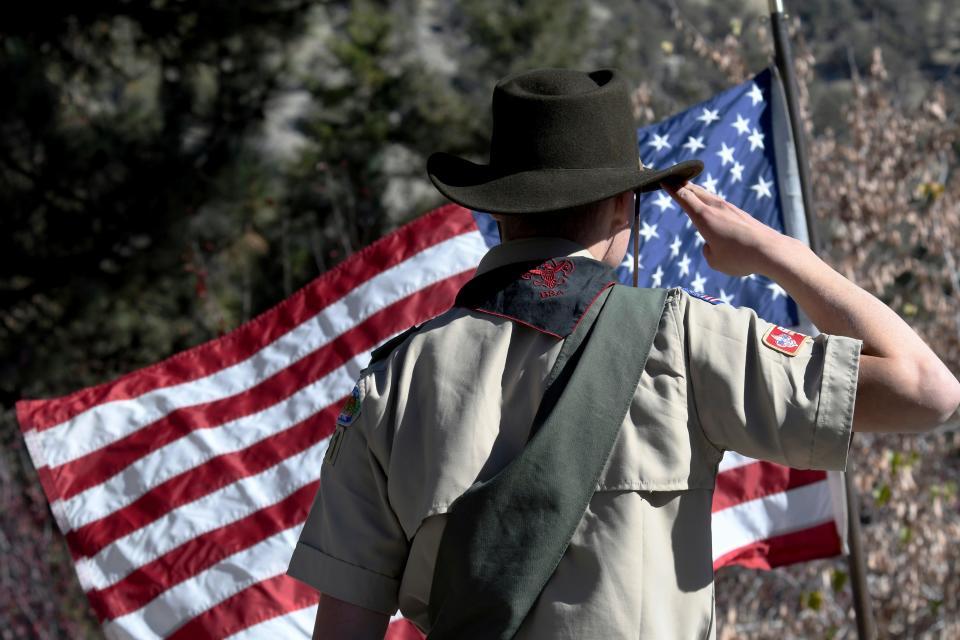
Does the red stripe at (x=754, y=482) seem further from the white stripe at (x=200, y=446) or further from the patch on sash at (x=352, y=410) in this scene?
the patch on sash at (x=352, y=410)

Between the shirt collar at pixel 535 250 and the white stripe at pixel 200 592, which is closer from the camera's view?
the shirt collar at pixel 535 250

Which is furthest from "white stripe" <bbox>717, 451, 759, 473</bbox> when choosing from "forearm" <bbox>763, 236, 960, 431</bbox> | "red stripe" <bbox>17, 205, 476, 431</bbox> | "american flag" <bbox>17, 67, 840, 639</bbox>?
"forearm" <bbox>763, 236, 960, 431</bbox>

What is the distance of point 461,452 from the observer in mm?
1687

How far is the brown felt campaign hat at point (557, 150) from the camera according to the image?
1.75 meters

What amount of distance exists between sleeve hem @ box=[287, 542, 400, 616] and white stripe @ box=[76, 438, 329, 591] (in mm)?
1828

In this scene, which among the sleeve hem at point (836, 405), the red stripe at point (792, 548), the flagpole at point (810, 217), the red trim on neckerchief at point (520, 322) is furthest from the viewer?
the red stripe at point (792, 548)

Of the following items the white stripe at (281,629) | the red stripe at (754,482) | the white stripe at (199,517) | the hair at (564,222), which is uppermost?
the hair at (564,222)

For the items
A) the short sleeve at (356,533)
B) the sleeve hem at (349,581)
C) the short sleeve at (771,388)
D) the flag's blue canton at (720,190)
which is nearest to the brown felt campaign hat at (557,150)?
the short sleeve at (771,388)

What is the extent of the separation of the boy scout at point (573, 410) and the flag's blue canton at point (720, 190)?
1.67m

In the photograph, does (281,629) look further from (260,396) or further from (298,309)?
(298,309)

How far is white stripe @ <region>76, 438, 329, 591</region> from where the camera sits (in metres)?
3.58

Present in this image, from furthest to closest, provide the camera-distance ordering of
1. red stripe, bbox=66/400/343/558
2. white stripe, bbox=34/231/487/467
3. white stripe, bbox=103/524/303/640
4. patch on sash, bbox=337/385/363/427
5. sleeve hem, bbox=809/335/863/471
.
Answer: white stripe, bbox=34/231/487/467, red stripe, bbox=66/400/343/558, white stripe, bbox=103/524/303/640, patch on sash, bbox=337/385/363/427, sleeve hem, bbox=809/335/863/471

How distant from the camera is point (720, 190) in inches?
142

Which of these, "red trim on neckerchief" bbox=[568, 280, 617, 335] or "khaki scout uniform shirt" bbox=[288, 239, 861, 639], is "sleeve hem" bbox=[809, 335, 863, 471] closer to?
"khaki scout uniform shirt" bbox=[288, 239, 861, 639]
